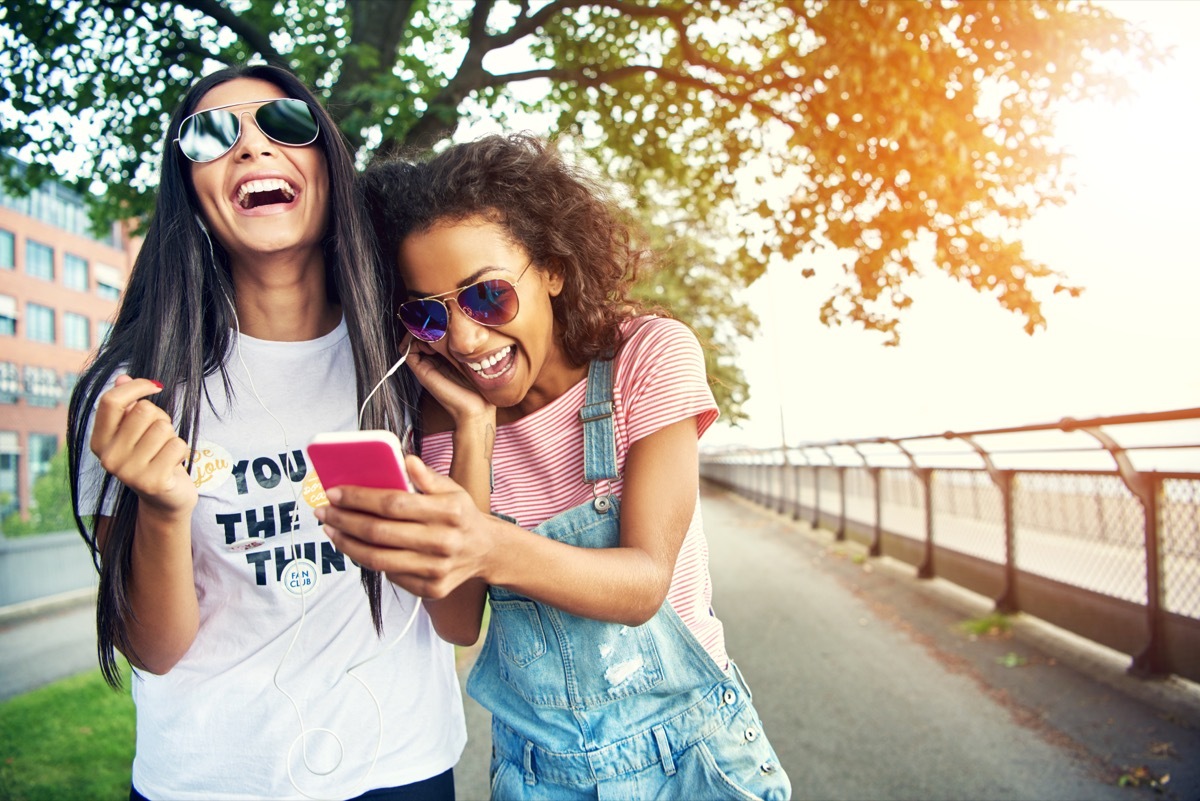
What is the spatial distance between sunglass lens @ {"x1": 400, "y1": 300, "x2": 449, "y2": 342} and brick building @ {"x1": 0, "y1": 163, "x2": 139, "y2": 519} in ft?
91.6

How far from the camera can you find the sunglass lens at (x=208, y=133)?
1.94m

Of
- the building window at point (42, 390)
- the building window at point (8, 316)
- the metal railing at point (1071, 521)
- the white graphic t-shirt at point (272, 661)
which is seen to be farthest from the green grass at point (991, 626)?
the building window at point (8, 316)

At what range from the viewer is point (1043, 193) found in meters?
8.31

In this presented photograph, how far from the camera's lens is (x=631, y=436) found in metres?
1.70

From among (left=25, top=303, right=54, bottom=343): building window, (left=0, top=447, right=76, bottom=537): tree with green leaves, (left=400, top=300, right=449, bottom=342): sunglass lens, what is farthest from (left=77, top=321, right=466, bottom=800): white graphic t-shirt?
(left=25, top=303, right=54, bottom=343): building window

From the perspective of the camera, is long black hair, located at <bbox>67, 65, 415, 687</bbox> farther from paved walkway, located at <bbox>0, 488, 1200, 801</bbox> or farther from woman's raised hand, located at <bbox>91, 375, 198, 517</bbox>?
paved walkway, located at <bbox>0, 488, 1200, 801</bbox>

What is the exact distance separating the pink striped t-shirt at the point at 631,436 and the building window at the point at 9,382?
93.1 feet

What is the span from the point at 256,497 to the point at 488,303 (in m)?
0.64

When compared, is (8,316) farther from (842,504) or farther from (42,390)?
(842,504)

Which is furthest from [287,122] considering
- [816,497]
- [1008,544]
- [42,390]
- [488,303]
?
[42,390]

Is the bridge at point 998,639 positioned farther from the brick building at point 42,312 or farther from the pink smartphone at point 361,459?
the brick building at point 42,312

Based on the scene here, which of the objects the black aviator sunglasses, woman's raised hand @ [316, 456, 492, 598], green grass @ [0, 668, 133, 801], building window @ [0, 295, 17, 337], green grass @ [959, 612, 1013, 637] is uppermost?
building window @ [0, 295, 17, 337]

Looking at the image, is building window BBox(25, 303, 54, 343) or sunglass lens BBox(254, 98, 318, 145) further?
building window BBox(25, 303, 54, 343)

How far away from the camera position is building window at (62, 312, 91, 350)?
37.6m
